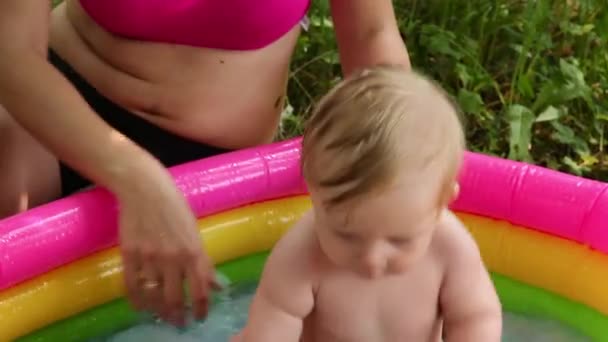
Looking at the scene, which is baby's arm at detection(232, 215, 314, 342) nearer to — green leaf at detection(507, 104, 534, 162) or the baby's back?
the baby's back

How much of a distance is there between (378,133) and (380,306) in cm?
29

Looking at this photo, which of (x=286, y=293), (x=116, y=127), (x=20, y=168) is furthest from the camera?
(x=116, y=127)

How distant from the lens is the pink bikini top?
1.36m

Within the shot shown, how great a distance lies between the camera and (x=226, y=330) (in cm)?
134

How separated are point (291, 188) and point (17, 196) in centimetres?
38

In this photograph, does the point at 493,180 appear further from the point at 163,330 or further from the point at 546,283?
the point at 163,330

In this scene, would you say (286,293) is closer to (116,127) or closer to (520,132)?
(116,127)

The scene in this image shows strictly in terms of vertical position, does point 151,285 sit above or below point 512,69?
above

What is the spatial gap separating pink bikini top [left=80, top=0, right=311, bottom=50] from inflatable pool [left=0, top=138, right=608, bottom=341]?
165 millimetres

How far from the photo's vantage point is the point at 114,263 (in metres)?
1.32

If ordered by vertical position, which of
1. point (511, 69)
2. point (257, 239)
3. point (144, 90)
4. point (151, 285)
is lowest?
point (511, 69)

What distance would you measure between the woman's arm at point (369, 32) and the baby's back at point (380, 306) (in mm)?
383

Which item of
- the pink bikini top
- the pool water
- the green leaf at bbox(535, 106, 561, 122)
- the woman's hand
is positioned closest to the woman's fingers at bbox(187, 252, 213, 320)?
the woman's hand

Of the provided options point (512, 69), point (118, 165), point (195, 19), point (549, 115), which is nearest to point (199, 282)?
point (118, 165)
